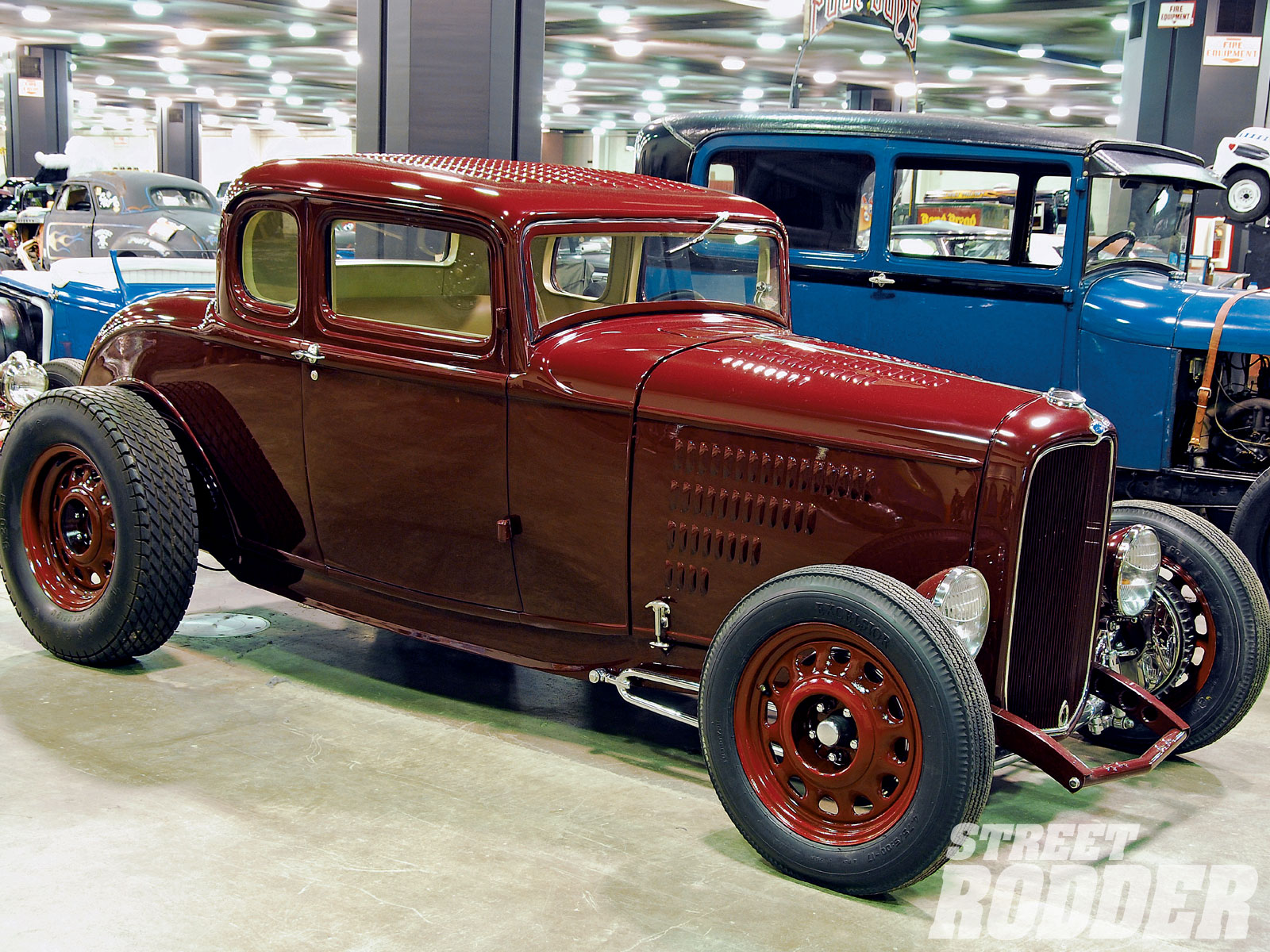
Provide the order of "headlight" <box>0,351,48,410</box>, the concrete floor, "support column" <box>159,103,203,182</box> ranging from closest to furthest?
the concrete floor, "headlight" <box>0,351,48,410</box>, "support column" <box>159,103,203,182</box>

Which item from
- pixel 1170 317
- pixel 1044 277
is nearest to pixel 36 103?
pixel 1044 277

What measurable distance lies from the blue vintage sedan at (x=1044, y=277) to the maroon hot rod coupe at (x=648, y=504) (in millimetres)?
1721

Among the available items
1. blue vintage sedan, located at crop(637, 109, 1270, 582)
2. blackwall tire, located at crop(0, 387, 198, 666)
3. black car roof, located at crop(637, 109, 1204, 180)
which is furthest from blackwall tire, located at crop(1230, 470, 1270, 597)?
blackwall tire, located at crop(0, 387, 198, 666)

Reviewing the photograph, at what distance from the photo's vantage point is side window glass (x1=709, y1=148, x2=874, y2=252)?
594cm

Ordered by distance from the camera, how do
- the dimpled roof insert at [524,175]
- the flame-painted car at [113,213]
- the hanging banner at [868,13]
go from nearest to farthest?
1. the dimpled roof insert at [524,175]
2. the hanging banner at [868,13]
3. the flame-painted car at [113,213]

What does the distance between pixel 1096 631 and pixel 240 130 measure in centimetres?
3971

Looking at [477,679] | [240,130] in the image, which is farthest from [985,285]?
[240,130]

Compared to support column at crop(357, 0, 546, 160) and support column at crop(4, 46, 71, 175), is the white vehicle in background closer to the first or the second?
support column at crop(357, 0, 546, 160)

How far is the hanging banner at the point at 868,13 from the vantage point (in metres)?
7.35

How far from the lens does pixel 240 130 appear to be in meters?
39.2

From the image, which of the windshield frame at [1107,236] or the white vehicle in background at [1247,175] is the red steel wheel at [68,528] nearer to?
the windshield frame at [1107,236]

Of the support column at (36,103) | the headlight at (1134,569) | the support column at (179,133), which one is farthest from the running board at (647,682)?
the support column at (179,133)

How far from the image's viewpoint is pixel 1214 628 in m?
3.71

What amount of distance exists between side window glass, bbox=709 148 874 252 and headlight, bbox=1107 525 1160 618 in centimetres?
270
